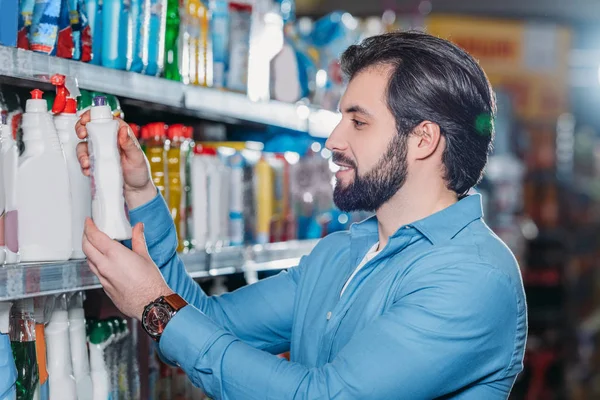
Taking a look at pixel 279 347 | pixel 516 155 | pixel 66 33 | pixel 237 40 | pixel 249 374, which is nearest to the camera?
pixel 249 374

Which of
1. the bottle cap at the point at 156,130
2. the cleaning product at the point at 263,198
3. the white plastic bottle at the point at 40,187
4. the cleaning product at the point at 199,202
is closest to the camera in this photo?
the white plastic bottle at the point at 40,187

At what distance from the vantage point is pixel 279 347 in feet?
6.91

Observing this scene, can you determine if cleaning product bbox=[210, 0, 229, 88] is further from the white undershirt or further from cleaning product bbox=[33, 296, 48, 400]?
cleaning product bbox=[33, 296, 48, 400]

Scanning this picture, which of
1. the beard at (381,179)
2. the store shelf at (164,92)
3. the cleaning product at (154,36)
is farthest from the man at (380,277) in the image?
the cleaning product at (154,36)

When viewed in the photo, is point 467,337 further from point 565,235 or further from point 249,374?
point 565,235

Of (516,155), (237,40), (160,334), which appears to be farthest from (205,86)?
(516,155)

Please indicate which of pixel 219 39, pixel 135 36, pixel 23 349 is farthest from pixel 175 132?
pixel 23 349

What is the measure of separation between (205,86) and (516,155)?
4534 mm

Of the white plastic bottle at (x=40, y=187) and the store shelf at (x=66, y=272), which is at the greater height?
the white plastic bottle at (x=40, y=187)

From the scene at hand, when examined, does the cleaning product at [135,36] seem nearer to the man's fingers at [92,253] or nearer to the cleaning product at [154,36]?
the cleaning product at [154,36]

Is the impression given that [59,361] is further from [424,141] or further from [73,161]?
[424,141]

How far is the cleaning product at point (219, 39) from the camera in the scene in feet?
7.77

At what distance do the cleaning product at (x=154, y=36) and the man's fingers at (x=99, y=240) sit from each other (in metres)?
0.58

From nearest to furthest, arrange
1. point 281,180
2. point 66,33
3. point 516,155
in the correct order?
point 66,33 → point 281,180 → point 516,155
